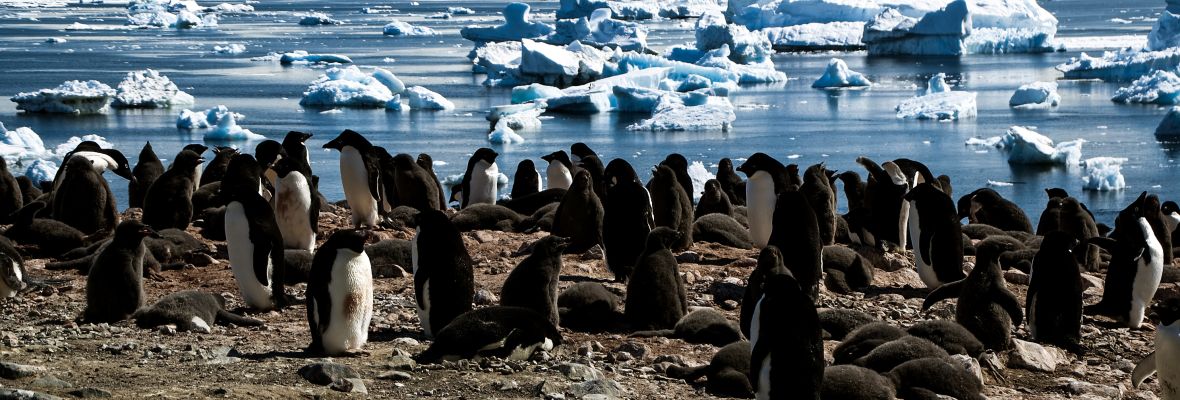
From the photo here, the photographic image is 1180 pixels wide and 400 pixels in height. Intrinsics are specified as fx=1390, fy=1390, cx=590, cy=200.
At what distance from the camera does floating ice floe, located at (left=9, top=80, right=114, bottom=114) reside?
106ft

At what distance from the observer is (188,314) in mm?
6246

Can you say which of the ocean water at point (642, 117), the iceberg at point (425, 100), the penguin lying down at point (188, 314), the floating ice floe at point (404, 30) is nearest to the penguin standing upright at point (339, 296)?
the penguin lying down at point (188, 314)

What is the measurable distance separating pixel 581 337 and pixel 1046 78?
4098 centimetres

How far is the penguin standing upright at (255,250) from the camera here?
6.73 metres

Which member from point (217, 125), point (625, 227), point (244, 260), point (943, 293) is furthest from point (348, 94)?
point (943, 293)

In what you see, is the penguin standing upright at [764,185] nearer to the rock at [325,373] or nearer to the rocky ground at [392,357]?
the rocky ground at [392,357]

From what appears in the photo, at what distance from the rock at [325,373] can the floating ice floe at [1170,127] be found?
88.0 ft

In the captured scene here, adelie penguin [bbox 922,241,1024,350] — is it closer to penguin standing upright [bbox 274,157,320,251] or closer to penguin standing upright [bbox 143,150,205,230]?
penguin standing upright [bbox 274,157,320,251]

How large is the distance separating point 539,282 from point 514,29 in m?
49.1

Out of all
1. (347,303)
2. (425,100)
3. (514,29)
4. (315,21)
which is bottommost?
(425,100)

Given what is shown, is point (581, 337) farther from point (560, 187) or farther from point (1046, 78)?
point (1046, 78)

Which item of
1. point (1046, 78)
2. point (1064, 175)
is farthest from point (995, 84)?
point (1064, 175)

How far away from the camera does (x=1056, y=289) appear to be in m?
6.88

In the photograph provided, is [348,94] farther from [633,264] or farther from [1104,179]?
[633,264]
